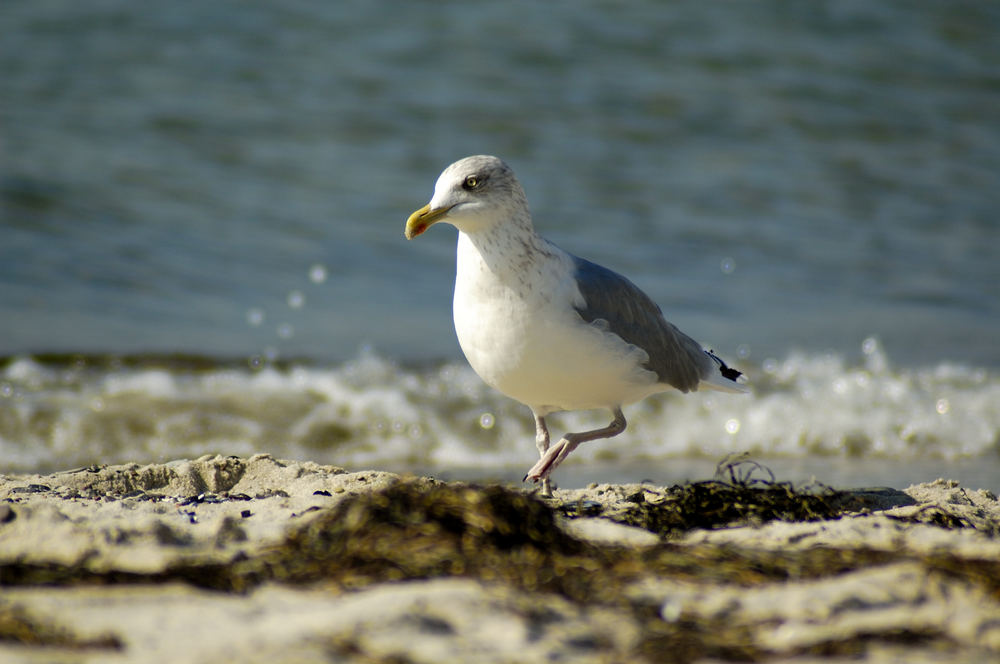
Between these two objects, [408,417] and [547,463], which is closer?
[547,463]

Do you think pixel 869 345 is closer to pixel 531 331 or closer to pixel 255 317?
pixel 255 317

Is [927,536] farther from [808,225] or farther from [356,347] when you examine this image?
[808,225]

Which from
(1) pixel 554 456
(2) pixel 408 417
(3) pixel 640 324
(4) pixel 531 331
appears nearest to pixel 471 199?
(4) pixel 531 331

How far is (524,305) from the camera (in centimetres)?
419

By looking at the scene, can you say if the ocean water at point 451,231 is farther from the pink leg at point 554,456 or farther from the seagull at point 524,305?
the seagull at point 524,305

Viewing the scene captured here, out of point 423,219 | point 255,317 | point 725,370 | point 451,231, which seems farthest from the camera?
point 451,231

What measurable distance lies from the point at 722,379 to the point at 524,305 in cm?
153

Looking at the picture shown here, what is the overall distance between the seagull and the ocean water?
64.8 inches

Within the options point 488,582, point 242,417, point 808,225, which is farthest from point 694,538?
point 808,225

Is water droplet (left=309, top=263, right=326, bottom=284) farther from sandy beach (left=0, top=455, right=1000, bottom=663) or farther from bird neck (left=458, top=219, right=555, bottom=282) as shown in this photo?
sandy beach (left=0, top=455, right=1000, bottom=663)

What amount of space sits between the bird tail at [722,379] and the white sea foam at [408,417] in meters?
1.29

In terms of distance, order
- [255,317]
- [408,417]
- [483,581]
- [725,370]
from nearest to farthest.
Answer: [483,581]
[725,370]
[408,417]
[255,317]

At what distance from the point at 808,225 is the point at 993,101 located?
4.82m

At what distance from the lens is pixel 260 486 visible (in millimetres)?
4273
